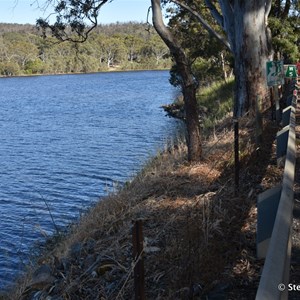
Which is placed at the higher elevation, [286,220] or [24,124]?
[286,220]

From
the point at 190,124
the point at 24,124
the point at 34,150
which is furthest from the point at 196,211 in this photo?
the point at 24,124

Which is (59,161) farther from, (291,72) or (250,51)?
(291,72)

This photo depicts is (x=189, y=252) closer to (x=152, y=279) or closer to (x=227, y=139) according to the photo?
(x=152, y=279)

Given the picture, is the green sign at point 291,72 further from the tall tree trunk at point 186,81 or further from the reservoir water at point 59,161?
the tall tree trunk at point 186,81

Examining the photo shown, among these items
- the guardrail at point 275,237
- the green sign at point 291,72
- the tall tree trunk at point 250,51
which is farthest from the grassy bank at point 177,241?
the green sign at point 291,72

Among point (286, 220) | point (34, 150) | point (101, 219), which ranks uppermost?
point (286, 220)

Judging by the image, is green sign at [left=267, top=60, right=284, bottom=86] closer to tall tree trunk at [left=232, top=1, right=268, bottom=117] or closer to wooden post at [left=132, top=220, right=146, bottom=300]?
tall tree trunk at [left=232, top=1, right=268, bottom=117]

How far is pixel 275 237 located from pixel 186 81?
5886 millimetres

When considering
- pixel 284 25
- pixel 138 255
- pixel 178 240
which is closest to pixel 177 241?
pixel 178 240

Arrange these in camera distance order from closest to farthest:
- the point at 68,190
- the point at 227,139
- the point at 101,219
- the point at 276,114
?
1. the point at 101,219
2. the point at 227,139
3. the point at 276,114
4. the point at 68,190

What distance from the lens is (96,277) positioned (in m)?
5.31

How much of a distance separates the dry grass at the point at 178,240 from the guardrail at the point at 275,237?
497 mm

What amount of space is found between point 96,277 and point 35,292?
1187 millimetres

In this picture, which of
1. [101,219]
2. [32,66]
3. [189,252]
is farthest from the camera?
[32,66]
